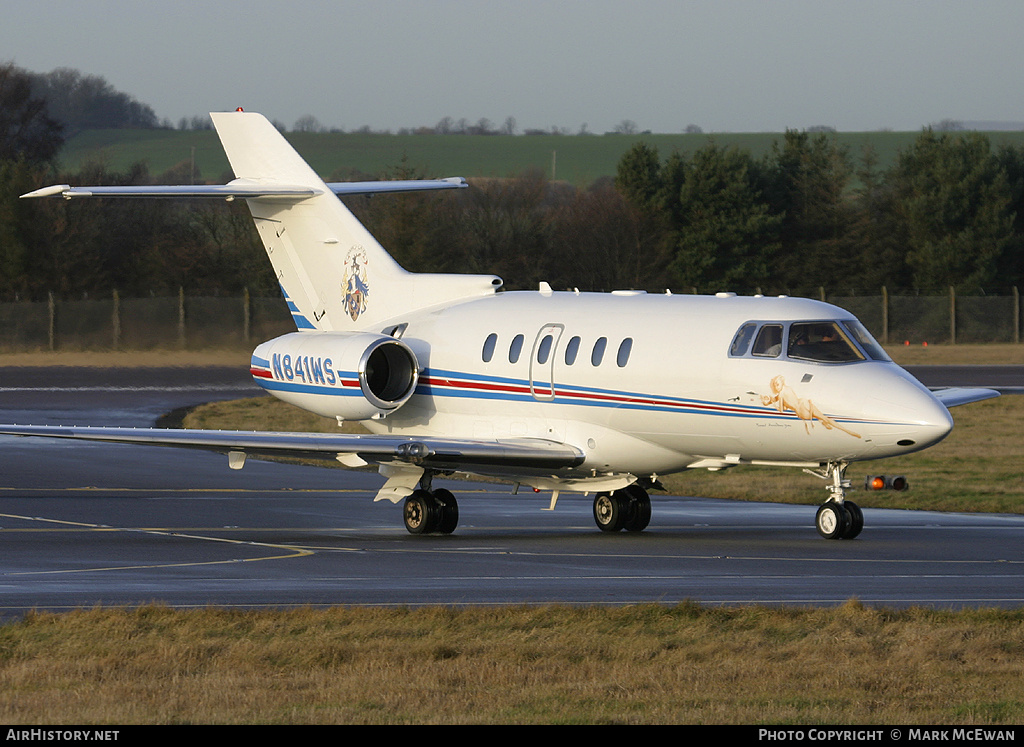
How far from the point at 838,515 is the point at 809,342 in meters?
2.07

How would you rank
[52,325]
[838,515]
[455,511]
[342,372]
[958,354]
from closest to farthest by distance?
[838,515], [455,511], [342,372], [52,325], [958,354]

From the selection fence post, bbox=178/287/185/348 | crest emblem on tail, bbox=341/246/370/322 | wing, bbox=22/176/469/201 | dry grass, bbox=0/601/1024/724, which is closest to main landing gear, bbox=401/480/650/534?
crest emblem on tail, bbox=341/246/370/322

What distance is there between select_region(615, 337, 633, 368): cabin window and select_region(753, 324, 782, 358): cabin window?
1.73 m

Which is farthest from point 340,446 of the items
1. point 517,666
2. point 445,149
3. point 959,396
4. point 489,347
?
point 445,149

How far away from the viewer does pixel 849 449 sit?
1870cm

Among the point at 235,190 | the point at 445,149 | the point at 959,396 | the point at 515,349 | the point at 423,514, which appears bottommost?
the point at 423,514

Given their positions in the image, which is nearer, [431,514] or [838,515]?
[838,515]

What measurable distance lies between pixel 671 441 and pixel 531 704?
1064 centimetres

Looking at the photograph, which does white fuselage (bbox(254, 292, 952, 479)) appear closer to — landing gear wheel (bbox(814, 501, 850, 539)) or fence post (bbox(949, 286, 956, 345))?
landing gear wheel (bbox(814, 501, 850, 539))

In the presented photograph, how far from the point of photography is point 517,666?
35.9ft

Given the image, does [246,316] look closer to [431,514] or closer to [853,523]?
[431,514]

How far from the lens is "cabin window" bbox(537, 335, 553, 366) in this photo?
21.3m
